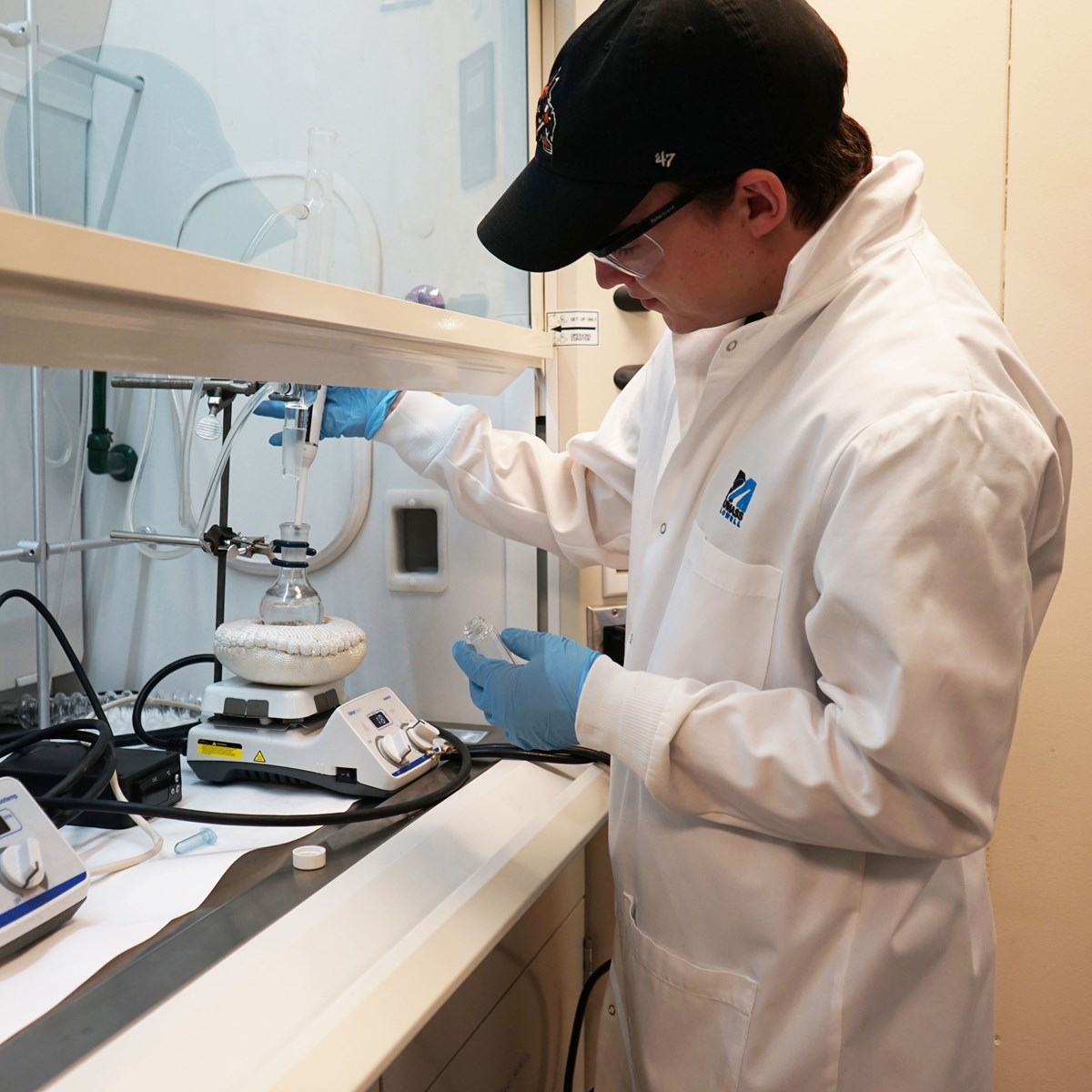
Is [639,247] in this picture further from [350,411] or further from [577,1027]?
[577,1027]

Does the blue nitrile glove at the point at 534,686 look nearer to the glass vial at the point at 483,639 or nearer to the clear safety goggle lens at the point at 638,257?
the glass vial at the point at 483,639

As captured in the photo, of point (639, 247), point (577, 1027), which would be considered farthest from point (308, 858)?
point (639, 247)

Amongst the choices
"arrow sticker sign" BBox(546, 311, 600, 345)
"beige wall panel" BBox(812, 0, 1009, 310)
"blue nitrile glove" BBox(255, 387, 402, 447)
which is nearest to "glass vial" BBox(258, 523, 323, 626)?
"blue nitrile glove" BBox(255, 387, 402, 447)

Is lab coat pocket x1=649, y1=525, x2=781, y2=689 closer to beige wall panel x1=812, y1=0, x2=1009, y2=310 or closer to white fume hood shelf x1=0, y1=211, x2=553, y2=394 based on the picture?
white fume hood shelf x1=0, y1=211, x2=553, y2=394

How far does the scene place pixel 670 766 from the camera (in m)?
0.88

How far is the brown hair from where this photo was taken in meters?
0.86

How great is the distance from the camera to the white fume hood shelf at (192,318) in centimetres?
59

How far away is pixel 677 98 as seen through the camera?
80cm

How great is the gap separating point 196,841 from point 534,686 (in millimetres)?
412

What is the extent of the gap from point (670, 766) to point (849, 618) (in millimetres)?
219

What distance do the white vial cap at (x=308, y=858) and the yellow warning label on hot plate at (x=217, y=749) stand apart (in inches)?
9.2

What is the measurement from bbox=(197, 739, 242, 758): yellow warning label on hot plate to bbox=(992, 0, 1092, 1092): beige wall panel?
3.87 feet

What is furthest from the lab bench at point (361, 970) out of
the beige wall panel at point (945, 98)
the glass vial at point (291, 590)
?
the beige wall panel at point (945, 98)

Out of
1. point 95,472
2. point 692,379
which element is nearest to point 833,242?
point 692,379
